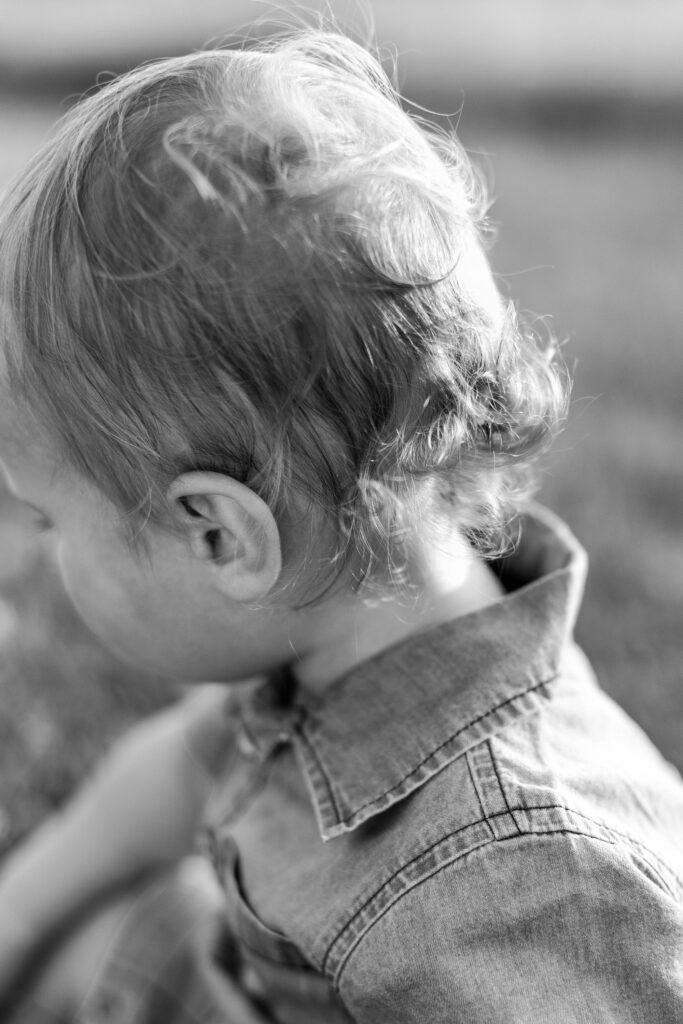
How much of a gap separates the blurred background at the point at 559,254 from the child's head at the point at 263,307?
0.83 ft

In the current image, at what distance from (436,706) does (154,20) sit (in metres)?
5.54

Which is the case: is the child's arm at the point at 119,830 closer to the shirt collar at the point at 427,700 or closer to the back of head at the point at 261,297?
the shirt collar at the point at 427,700

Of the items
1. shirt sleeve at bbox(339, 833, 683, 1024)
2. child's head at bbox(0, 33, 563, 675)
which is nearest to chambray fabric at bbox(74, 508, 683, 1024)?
shirt sleeve at bbox(339, 833, 683, 1024)

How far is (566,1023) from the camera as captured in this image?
36.8 inches

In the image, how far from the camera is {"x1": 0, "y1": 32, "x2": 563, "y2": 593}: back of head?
0.91 meters

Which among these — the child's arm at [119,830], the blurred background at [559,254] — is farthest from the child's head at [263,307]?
the child's arm at [119,830]

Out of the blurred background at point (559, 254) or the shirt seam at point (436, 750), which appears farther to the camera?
the blurred background at point (559, 254)

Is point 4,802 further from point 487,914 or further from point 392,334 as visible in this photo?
point 392,334

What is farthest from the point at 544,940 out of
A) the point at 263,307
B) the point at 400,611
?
the point at 263,307

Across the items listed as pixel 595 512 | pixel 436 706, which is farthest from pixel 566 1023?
pixel 595 512

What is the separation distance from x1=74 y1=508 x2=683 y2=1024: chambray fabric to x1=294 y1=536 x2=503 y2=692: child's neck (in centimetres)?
3

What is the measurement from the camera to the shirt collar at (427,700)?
1062 mm

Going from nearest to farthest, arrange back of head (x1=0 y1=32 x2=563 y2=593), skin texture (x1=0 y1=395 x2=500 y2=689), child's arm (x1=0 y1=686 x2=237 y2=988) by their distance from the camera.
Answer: back of head (x1=0 y1=32 x2=563 y2=593) → skin texture (x1=0 y1=395 x2=500 y2=689) → child's arm (x1=0 y1=686 x2=237 y2=988)

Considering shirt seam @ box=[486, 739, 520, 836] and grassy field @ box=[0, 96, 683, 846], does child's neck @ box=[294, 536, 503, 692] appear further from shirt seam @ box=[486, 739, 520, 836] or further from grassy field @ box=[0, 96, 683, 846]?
grassy field @ box=[0, 96, 683, 846]
